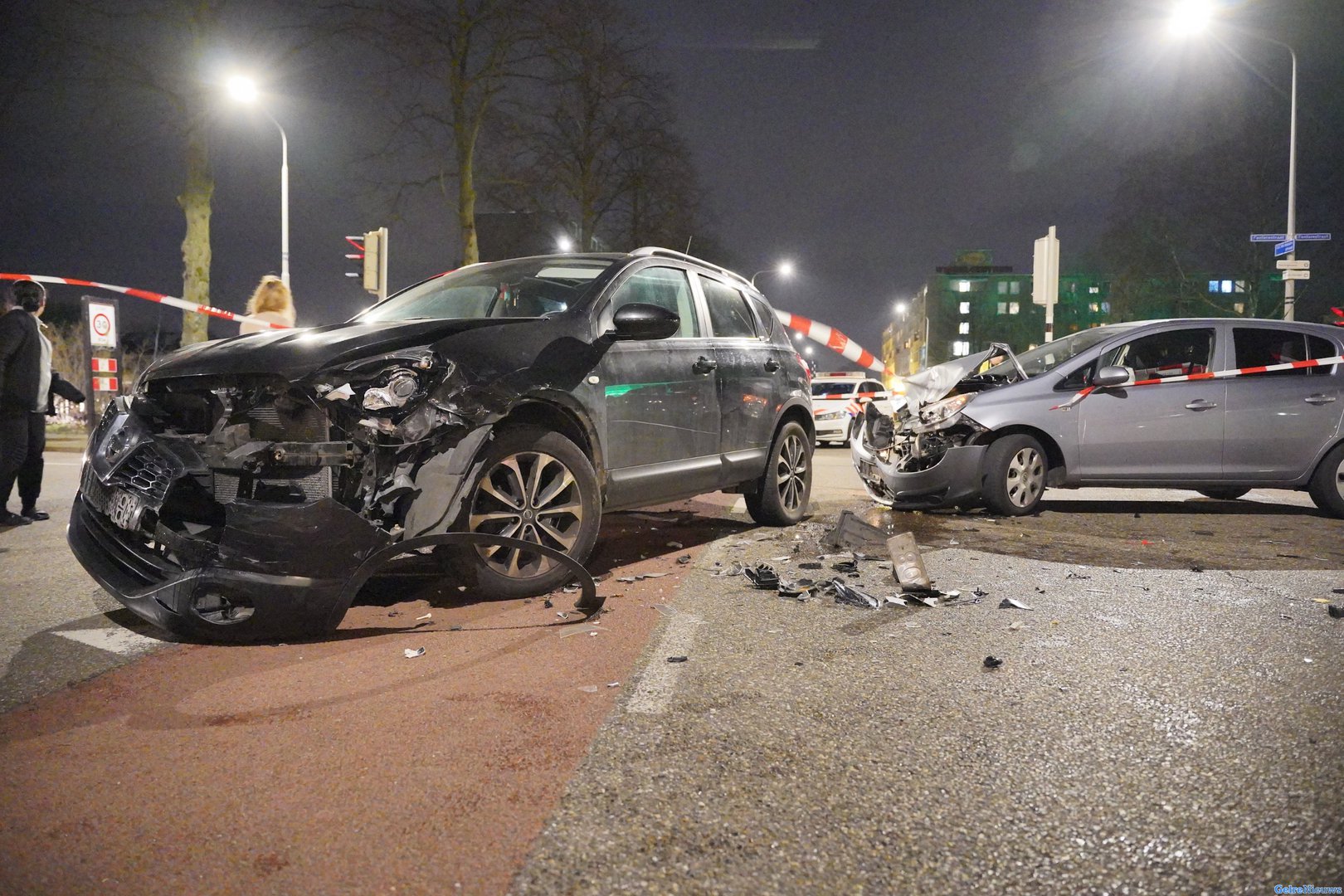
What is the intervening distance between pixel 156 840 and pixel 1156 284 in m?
38.7

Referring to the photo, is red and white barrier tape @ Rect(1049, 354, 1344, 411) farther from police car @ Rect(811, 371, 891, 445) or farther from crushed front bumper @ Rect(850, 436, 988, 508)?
police car @ Rect(811, 371, 891, 445)

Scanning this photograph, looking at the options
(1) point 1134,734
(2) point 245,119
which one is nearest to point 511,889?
(1) point 1134,734

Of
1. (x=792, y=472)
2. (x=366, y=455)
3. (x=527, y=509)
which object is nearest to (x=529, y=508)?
(x=527, y=509)

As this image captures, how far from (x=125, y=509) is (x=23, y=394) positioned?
402 cm

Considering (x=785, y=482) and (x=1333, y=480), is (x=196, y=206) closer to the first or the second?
(x=785, y=482)

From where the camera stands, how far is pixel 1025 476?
25.1ft

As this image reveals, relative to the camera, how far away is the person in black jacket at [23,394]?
6.73 m

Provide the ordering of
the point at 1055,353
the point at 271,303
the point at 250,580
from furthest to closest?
the point at 271,303
the point at 1055,353
the point at 250,580

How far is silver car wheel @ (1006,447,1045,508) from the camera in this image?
25.0 ft

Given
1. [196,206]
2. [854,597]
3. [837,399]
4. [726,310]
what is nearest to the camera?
[854,597]

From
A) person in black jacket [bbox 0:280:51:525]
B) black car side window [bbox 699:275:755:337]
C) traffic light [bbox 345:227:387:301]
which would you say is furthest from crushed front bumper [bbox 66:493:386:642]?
traffic light [bbox 345:227:387:301]

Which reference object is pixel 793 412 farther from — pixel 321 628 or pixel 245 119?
pixel 245 119

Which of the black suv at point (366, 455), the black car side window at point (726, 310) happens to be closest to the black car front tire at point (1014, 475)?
the black car side window at point (726, 310)

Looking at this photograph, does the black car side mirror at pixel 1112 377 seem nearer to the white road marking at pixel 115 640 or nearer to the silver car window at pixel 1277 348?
the silver car window at pixel 1277 348
